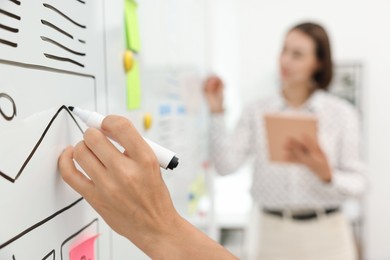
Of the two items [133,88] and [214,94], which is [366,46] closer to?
[214,94]

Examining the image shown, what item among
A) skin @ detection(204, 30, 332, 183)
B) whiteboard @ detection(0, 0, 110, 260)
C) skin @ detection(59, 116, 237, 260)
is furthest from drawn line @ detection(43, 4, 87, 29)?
skin @ detection(204, 30, 332, 183)

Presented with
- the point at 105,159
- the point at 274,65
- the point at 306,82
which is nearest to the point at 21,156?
the point at 105,159

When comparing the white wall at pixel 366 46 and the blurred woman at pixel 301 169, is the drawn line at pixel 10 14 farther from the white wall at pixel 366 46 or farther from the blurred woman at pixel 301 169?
the white wall at pixel 366 46

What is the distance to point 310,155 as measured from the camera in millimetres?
1353

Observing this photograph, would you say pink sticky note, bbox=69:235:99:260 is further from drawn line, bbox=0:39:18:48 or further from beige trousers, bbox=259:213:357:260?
beige trousers, bbox=259:213:357:260

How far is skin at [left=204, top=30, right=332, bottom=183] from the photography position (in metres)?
1.36

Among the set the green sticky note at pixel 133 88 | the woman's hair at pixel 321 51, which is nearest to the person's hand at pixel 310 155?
the woman's hair at pixel 321 51

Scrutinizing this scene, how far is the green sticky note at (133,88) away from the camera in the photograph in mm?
582

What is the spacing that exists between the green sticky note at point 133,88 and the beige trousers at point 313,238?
1.03 metres

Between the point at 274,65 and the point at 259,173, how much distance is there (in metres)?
1.62

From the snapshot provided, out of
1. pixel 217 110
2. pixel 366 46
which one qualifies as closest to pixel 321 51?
pixel 217 110

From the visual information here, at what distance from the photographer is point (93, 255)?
48 cm

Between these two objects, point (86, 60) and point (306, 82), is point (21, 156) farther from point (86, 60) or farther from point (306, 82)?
point (306, 82)

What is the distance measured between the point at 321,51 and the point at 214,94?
0.47m
